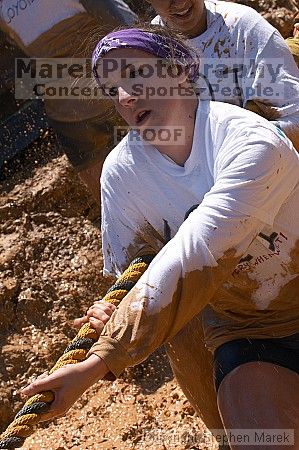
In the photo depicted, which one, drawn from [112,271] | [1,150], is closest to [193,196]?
[112,271]

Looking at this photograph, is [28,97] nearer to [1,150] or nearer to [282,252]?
[1,150]

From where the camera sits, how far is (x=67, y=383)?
1.61m

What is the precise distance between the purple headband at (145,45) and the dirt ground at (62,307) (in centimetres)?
150

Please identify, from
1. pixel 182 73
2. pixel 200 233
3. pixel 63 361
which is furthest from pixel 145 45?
pixel 63 361

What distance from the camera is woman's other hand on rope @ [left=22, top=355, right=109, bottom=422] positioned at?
5.25 ft

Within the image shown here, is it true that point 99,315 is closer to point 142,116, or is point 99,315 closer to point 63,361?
point 63,361

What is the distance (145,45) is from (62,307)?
1957 millimetres

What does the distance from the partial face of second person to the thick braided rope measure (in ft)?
3.02

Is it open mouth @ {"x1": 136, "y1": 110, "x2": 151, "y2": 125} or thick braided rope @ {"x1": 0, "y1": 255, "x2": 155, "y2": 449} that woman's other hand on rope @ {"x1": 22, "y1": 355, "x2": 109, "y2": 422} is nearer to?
thick braided rope @ {"x1": 0, "y1": 255, "x2": 155, "y2": 449}

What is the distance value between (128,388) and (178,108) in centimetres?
184

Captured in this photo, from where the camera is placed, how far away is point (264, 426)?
1.82m

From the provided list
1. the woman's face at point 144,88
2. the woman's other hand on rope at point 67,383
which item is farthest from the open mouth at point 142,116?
the woman's other hand on rope at point 67,383

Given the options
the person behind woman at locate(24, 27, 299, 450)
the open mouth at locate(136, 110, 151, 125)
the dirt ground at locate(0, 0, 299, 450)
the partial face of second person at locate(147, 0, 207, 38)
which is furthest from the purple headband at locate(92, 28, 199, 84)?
the dirt ground at locate(0, 0, 299, 450)

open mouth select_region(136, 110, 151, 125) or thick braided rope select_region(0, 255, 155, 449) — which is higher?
open mouth select_region(136, 110, 151, 125)
